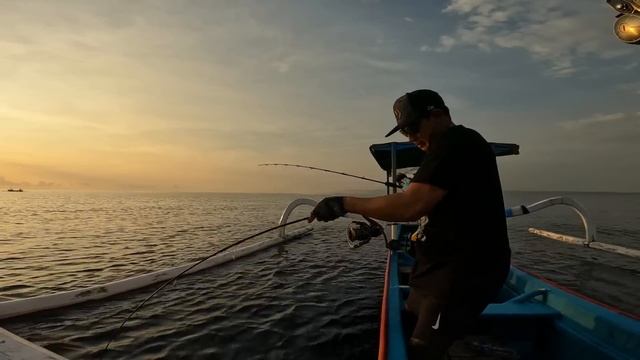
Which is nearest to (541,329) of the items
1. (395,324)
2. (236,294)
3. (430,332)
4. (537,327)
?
(537,327)

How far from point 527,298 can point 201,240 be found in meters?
20.0

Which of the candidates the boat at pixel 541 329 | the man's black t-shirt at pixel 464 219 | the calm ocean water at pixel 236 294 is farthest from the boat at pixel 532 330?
the calm ocean water at pixel 236 294

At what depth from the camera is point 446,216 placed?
244cm

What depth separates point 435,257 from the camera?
2.59 meters

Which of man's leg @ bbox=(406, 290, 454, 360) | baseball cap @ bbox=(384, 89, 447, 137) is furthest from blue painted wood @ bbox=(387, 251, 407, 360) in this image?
baseball cap @ bbox=(384, 89, 447, 137)

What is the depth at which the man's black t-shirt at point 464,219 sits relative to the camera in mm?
2314

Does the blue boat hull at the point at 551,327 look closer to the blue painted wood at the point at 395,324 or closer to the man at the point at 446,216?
the blue painted wood at the point at 395,324

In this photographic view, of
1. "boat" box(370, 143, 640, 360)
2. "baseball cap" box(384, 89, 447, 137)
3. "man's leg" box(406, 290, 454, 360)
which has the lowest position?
"boat" box(370, 143, 640, 360)

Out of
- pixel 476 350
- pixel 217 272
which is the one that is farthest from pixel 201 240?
pixel 476 350

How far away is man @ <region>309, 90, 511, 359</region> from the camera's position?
2.31 m

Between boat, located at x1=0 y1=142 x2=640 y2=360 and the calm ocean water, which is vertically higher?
boat, located at x1=0 y1=142 x2=640 y2=360

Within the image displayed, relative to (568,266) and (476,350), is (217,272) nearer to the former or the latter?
(476,350)

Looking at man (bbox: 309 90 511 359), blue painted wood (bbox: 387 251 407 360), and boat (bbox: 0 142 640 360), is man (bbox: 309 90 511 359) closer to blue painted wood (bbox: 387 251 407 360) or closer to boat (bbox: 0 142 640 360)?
boat (bbox: 0 142 640 360)

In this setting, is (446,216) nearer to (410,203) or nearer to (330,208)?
(410,203)
